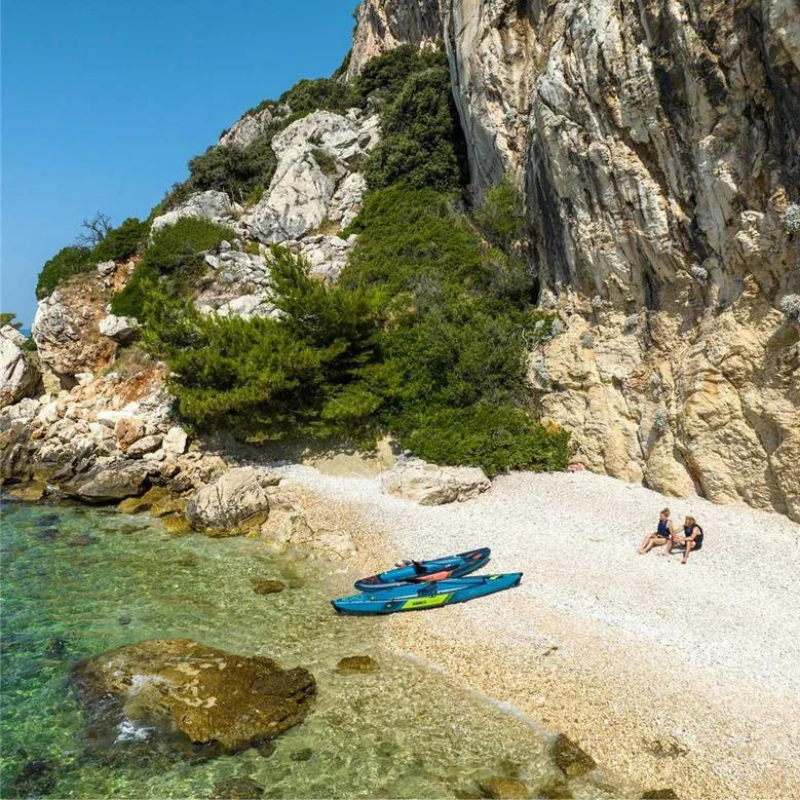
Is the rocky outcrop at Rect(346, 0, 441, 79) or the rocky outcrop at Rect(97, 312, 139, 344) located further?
the rocky outcrop at Rect(346, 0, 441, 79)

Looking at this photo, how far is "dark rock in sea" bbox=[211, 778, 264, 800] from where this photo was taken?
750cm

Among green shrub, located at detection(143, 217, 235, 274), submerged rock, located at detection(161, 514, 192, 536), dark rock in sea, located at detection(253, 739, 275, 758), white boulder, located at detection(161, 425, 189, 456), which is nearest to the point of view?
dark rock in sea, located at detection(253, 739, 275, 758)

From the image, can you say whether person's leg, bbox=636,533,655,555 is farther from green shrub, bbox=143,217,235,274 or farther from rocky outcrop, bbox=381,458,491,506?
green shrub, bbox=143,217,235,274

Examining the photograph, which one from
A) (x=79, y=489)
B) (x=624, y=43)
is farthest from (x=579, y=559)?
(x=79, y=489)

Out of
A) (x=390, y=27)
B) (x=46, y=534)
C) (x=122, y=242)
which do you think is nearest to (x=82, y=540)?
(x=46, y=534)

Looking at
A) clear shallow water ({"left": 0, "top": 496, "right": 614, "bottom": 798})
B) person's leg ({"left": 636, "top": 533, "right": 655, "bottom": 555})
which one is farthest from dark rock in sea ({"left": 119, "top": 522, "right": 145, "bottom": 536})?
person's leg ({"left": 636, "top": 533, "right": 655, "bottom": 555})

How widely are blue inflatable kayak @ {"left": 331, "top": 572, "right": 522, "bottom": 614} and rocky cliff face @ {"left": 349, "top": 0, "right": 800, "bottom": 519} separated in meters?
6.89

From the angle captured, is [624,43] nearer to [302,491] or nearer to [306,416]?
[306,416]

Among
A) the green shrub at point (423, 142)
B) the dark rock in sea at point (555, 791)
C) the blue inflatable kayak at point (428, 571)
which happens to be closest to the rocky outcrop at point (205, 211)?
the green shrub at point (423, 142)

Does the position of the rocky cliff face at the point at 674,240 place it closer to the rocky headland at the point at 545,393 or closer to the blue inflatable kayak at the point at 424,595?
the rocky headland at the point at 545,393

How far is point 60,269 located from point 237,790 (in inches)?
1292

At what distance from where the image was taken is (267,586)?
43.8ft

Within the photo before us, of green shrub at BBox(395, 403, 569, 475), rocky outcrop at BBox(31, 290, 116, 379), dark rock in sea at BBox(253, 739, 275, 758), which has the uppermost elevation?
rocky outcrop at BBox(31, 290, 116, 379)

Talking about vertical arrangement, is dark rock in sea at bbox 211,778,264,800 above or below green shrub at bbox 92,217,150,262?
below
